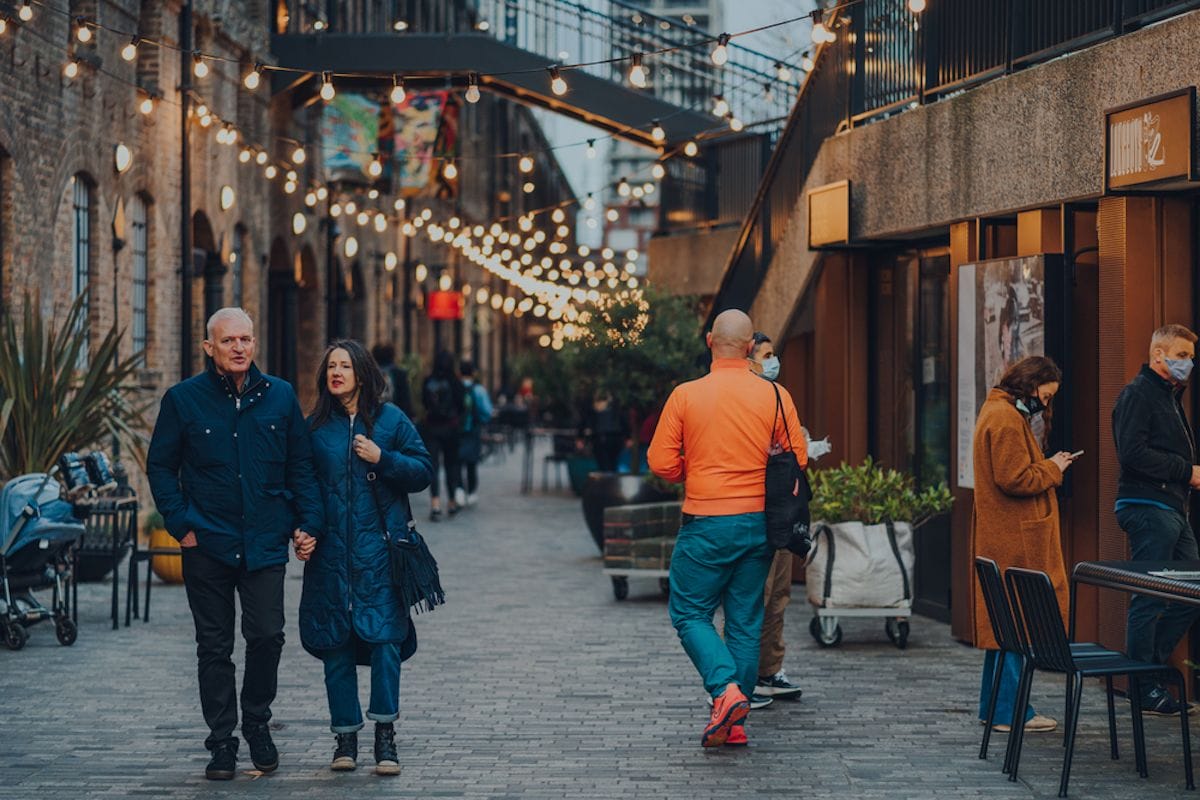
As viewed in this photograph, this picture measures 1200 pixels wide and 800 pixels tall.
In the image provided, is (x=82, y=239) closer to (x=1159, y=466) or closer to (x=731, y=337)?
(x=731, y=337)

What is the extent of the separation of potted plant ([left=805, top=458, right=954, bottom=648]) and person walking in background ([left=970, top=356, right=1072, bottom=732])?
7.89ft

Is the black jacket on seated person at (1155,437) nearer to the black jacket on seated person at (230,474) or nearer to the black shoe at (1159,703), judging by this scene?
the black shoe at (1159,703)

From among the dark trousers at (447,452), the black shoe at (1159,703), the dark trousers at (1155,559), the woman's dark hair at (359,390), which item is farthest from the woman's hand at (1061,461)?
the dark trousers at (447,452)

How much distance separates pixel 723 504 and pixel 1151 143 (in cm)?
282

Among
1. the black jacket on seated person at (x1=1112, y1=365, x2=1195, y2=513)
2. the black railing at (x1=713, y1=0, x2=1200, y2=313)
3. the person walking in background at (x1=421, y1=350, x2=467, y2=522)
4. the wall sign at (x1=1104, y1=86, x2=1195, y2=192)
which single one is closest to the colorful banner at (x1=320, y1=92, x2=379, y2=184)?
the person walking in background at (x1=421, y1=350, x2=467, y2=522)

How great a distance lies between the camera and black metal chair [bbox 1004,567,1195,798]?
7184 millimetres

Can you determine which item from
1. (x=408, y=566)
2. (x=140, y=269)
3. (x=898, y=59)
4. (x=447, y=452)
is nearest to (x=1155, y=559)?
(x=408, y=566)

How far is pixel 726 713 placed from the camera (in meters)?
8.03

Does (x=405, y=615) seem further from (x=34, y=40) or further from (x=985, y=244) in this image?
(x=34, y=40)

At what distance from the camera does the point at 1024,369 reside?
8547 millimetres

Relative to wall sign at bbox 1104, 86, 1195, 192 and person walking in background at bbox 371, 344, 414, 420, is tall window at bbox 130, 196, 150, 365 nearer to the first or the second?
person walking in background at bbox 371, 344, 414, 420

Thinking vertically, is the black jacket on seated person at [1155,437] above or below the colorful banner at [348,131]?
below

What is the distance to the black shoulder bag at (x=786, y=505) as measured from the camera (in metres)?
8.16

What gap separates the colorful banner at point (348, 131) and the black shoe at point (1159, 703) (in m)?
18.1
